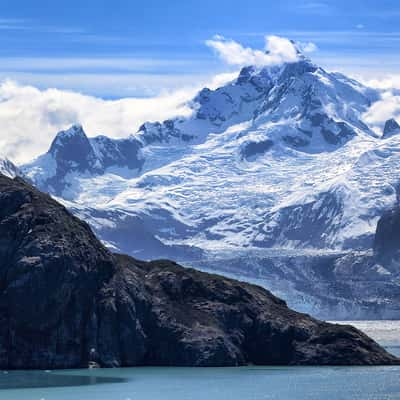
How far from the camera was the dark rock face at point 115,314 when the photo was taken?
169 meters

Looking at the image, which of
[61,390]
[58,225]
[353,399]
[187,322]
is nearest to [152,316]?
[187,322]

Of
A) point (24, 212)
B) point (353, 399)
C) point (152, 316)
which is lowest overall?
point (353, 399)

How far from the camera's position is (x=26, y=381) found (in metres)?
157

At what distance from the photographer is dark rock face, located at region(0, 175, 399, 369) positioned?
169 meters

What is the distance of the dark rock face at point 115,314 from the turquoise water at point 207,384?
338cm

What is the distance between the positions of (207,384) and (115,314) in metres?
23.4

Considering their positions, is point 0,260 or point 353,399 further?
point 0,260

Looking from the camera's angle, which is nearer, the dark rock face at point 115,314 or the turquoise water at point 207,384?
the turquoise water at point 207,384

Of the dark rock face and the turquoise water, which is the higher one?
the dark rock face

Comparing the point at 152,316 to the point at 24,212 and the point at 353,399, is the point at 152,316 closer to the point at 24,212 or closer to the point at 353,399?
the point at 24,212

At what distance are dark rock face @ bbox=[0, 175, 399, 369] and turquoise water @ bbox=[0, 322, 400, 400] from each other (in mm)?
3375

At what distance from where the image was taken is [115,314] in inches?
6875

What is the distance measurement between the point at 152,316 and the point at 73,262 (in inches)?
478

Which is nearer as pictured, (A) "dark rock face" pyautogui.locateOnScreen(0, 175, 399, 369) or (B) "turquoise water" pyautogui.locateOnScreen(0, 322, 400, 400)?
(B) "turquoise water" pyautogui.locateOnScreen(0, 322, 400, 400)
